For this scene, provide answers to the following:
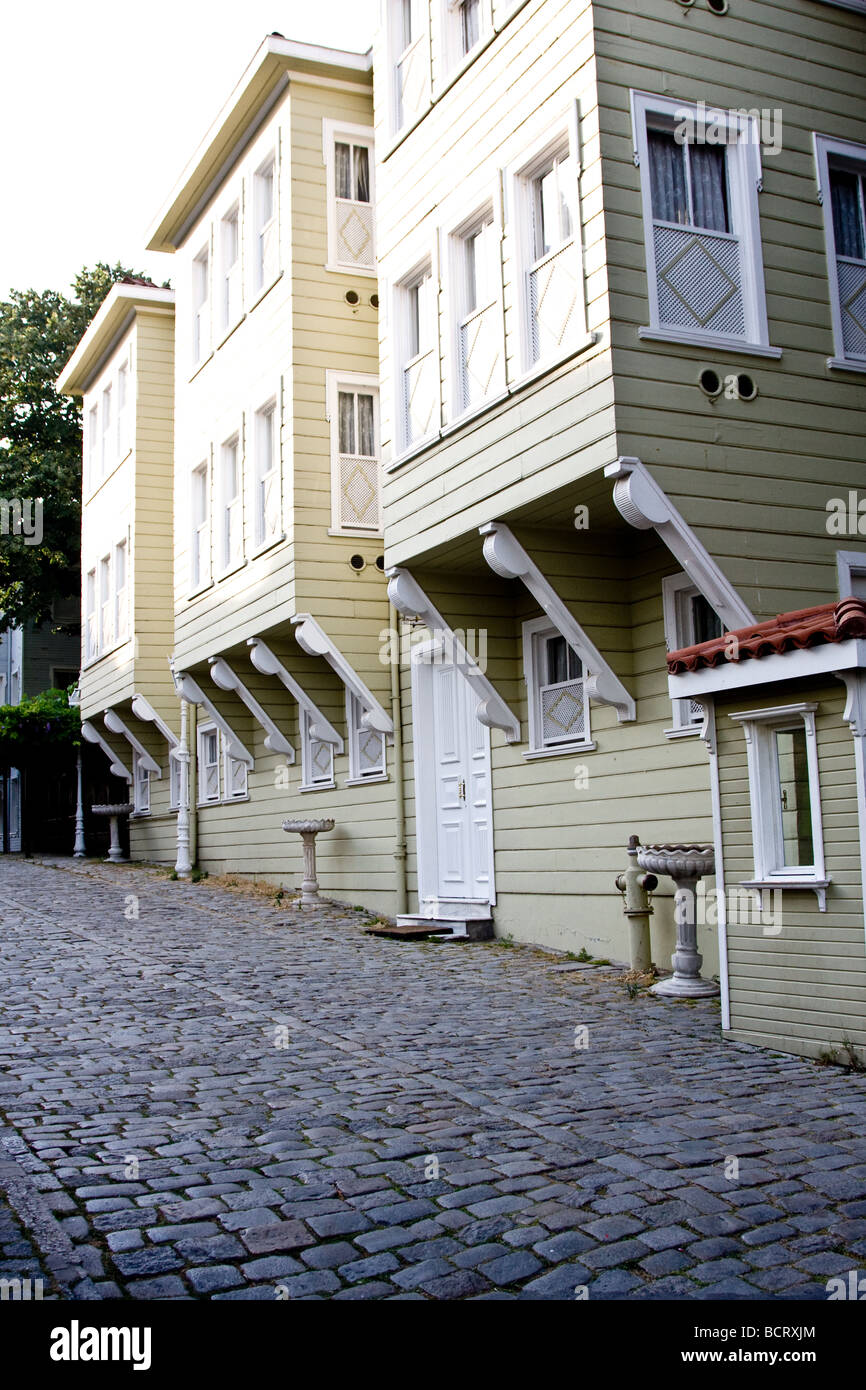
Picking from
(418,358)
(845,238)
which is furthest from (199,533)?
(845,238)

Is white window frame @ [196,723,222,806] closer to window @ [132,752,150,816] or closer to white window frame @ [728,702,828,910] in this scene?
window @ [132,752,150,816]

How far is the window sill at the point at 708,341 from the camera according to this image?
9438mm

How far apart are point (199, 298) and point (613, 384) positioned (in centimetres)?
1185

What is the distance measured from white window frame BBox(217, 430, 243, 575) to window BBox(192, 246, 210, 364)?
6.86 feet

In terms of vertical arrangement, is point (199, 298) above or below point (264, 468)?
above

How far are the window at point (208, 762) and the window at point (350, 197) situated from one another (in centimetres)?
844

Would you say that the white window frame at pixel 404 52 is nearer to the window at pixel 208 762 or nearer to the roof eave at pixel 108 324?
the roof eave at pixel 108 324

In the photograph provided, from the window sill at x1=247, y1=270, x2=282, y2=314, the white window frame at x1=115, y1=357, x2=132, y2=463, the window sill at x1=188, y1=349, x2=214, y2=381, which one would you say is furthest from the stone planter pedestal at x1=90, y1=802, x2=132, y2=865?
the window sill at x1=247, y1=270, x2=282, y2=314

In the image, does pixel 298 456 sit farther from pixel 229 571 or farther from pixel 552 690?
pixel 552 690

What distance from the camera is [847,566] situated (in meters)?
10.2
